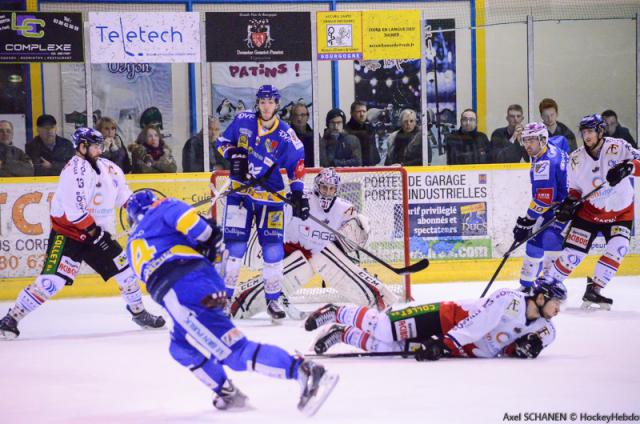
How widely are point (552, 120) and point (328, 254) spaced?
9.01ft

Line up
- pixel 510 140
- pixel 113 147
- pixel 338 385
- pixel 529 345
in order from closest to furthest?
1. pixel 338 385
2. pixel 529 345
3. pixel 113 147
4. pixel 510 140

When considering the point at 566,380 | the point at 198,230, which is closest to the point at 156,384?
the point at 198,230

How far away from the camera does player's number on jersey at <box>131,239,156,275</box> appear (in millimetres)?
3959

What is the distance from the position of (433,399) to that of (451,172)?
452 centimetres

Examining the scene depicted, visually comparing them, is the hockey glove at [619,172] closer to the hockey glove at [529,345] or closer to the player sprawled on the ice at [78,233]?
the hockey glove at [529,345]

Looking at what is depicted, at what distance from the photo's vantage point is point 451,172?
8.50 metres

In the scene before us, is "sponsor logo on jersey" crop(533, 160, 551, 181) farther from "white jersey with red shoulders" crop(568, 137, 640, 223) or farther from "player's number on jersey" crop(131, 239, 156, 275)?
"player's number on jersey" crop(131, 239, 156, 275)

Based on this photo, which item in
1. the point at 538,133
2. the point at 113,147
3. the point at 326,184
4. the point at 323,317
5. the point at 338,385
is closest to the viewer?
the point at 338,385

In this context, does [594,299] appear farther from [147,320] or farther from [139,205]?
[139,205]

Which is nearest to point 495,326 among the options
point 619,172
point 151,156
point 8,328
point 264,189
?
point 264,189

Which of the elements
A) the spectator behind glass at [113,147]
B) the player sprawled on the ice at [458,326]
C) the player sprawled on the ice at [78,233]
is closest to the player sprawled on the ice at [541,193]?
the player sprawled on the ice at [458,326]

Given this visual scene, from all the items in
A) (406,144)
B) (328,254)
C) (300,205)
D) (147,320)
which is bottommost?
(147,320)

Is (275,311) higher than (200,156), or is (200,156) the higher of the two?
(200,156)

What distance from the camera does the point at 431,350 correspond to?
15.8ft
